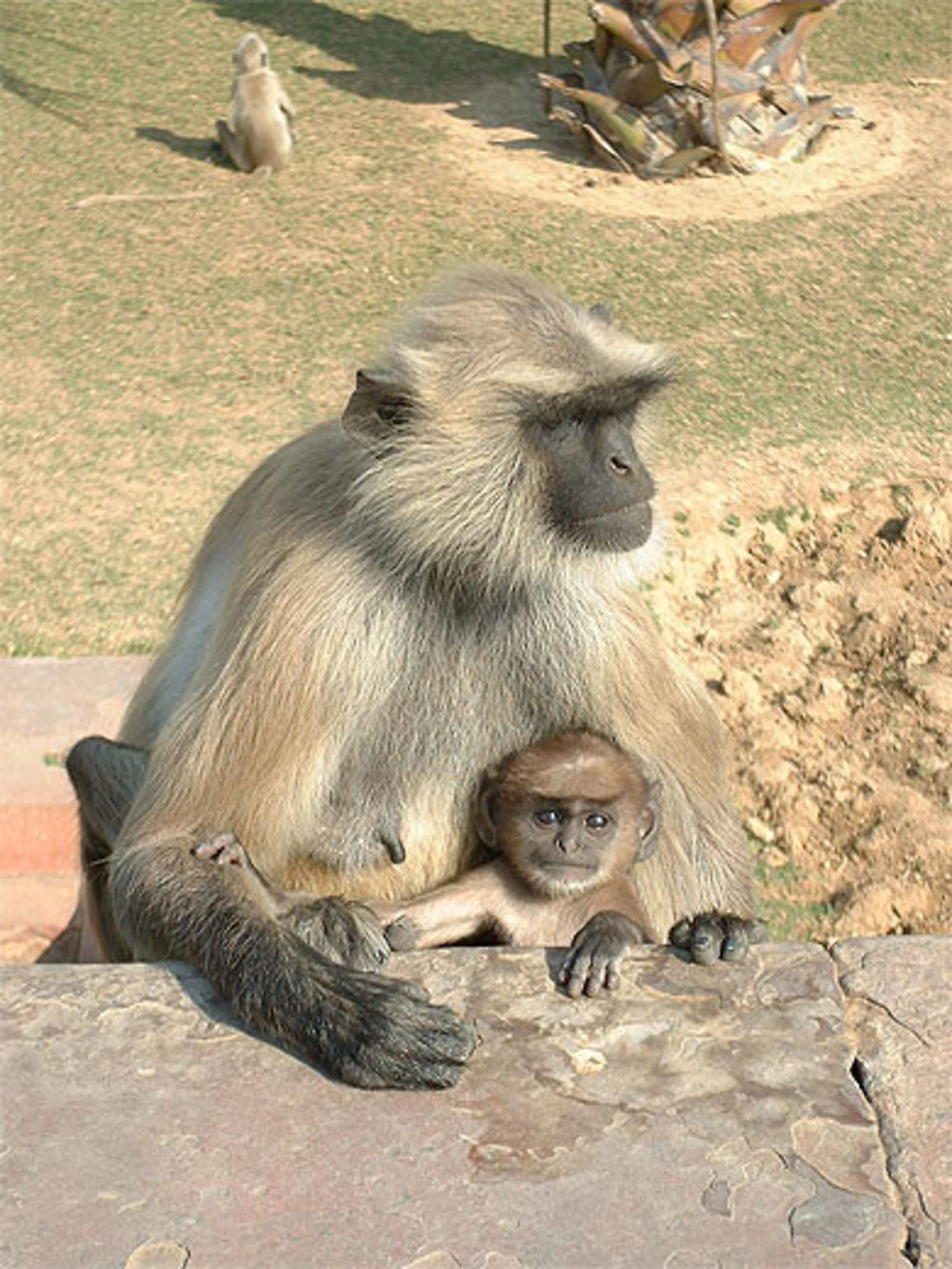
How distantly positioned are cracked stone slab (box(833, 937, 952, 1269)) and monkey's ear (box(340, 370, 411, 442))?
3.92ft

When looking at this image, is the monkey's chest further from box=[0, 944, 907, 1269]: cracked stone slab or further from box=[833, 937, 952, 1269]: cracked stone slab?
box=[833, 937, 952, 1269]: cracked stone slab

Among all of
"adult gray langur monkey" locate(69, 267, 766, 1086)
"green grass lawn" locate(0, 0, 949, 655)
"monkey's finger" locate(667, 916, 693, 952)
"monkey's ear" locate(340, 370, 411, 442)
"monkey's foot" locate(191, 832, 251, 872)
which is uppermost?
"monkey's ear" locate(340, 370, 411, 442)

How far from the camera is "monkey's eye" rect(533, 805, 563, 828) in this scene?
11.6 ft

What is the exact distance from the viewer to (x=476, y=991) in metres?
3.06

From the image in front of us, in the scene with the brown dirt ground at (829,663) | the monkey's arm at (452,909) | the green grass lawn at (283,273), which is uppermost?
the monkey's arm at (452,909)

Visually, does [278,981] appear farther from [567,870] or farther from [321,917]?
[567,870]

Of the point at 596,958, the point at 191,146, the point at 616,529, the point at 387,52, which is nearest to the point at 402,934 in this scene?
the point at 596,958

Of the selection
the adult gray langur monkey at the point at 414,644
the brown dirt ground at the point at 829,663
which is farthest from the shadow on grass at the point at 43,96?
the adult gray langur monkey at the point at 414,644

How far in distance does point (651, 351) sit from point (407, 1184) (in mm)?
1611

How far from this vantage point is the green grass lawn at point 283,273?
21.2 ft

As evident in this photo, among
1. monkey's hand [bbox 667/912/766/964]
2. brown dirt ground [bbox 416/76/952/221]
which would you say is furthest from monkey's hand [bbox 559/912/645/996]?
brown dirt ground [bbox 416/76/952/221]

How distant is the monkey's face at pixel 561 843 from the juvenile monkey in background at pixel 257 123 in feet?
19.1

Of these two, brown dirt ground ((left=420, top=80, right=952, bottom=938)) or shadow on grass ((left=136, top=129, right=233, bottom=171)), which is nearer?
brown dirt ground ((left=420, top=80, right=952, bottom=938))

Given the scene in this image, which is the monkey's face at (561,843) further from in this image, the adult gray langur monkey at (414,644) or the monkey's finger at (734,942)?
the monkey's finger at (734,942)
